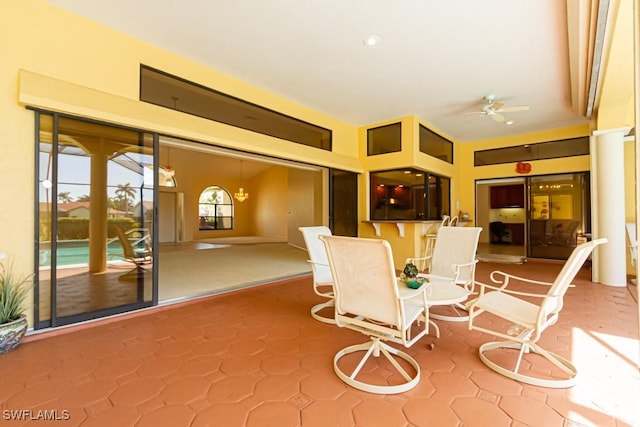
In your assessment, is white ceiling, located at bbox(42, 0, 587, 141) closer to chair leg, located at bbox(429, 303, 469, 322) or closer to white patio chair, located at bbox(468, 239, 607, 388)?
white patio chair, located at bbox(468, 239, 607, 388)

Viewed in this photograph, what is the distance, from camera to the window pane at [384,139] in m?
6.07

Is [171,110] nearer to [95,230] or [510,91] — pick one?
[95,230]

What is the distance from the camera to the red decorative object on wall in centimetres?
712

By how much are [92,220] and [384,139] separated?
537 cm

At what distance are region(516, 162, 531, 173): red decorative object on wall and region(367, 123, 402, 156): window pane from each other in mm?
3600

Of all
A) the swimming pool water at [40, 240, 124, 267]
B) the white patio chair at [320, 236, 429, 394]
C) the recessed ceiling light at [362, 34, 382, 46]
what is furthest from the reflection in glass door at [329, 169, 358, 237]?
the white patio chair at [320, 236, 429, 394]

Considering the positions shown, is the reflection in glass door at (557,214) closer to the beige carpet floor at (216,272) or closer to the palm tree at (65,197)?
the beige carpet floor at (216,272)

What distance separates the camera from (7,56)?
2.63m

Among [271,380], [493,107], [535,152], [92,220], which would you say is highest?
[493,107]

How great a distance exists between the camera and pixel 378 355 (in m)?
2.34

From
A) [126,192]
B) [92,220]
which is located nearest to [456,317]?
[126,192]

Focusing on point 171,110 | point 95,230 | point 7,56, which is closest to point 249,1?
point 171,110

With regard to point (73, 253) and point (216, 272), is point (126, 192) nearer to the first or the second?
point (73, 253)

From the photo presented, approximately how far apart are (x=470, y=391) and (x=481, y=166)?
23.6 feet
